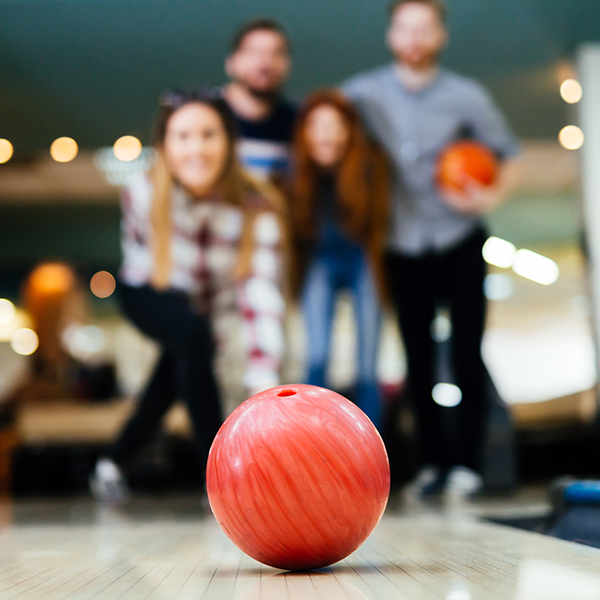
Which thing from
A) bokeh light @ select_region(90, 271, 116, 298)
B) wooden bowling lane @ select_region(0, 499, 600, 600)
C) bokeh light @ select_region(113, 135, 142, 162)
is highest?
bokeh light @ select_region(113, 135, 142, 162)

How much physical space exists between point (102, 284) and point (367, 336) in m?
7.85

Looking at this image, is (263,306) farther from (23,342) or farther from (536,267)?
(23,342)

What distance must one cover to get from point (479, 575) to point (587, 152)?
135 inches

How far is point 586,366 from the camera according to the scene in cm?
1288

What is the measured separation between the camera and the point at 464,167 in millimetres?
2732

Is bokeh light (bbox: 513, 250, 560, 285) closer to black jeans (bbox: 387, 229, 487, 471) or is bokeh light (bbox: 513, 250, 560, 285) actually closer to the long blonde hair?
black jeans (bbox: 387, 229, 487, 471)

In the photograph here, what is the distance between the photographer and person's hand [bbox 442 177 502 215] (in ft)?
8.95

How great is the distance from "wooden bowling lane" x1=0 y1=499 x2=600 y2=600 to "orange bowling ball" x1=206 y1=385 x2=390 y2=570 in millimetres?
45

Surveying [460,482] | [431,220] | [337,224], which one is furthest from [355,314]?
[460,482]

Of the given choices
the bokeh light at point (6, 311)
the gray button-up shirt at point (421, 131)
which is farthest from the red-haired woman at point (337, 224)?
the bokeh light at point (6, 311)

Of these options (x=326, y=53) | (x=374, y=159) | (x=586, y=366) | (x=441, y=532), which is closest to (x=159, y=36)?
(x=326, y=53)

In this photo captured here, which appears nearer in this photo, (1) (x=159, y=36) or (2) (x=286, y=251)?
(2) (x=286, y=251)

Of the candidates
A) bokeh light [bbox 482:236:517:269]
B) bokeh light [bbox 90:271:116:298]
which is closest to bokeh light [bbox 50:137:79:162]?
bokeh light [bbox 90:271:116:298]

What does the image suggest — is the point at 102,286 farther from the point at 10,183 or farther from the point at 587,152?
the point at 587,152
